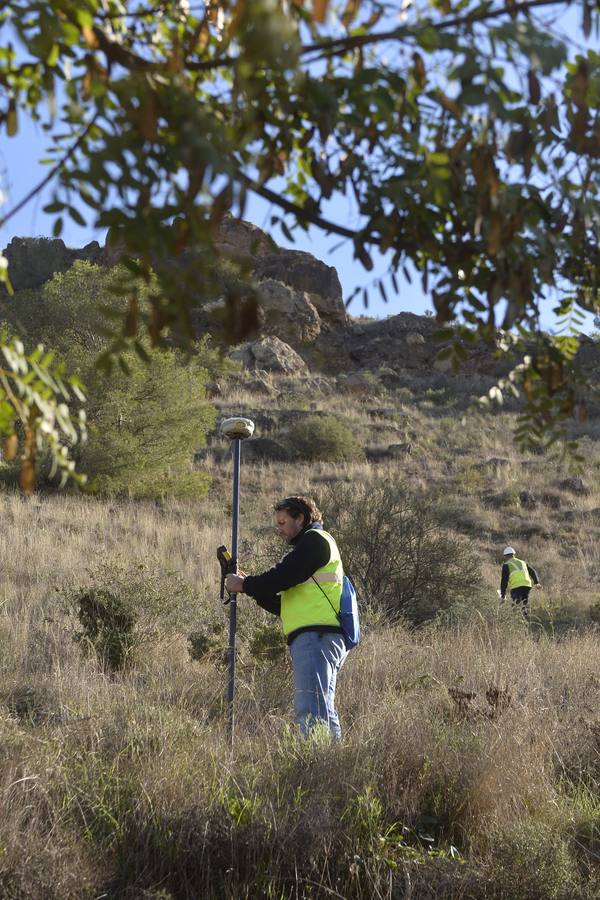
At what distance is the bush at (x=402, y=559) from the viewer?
40.5 ft

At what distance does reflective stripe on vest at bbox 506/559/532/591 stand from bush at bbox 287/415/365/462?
48.0ft

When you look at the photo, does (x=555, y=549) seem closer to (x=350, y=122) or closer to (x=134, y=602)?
(x=134, y=602)

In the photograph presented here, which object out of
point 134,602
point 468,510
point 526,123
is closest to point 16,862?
point 526,123

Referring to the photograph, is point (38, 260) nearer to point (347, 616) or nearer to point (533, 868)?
point (347, 616)

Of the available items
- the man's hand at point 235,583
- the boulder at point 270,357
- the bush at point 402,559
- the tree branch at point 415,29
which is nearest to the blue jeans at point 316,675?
the man's hand at point 235,583

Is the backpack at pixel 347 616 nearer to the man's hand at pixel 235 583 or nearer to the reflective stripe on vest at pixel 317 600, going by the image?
the reflective stripe on vest at pixel 317 600

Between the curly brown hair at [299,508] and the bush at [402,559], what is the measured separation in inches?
253

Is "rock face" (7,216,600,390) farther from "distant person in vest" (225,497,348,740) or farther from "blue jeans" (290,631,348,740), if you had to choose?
"blue jeans" (290,631,348,740)

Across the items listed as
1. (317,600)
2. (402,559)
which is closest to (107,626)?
(317,600)

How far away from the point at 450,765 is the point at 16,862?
1994 mm

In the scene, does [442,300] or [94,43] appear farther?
[442,300]

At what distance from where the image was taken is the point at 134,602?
8.23 m

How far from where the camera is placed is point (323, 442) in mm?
28703

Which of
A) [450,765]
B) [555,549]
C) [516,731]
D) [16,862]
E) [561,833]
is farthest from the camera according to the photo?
[555,549]
